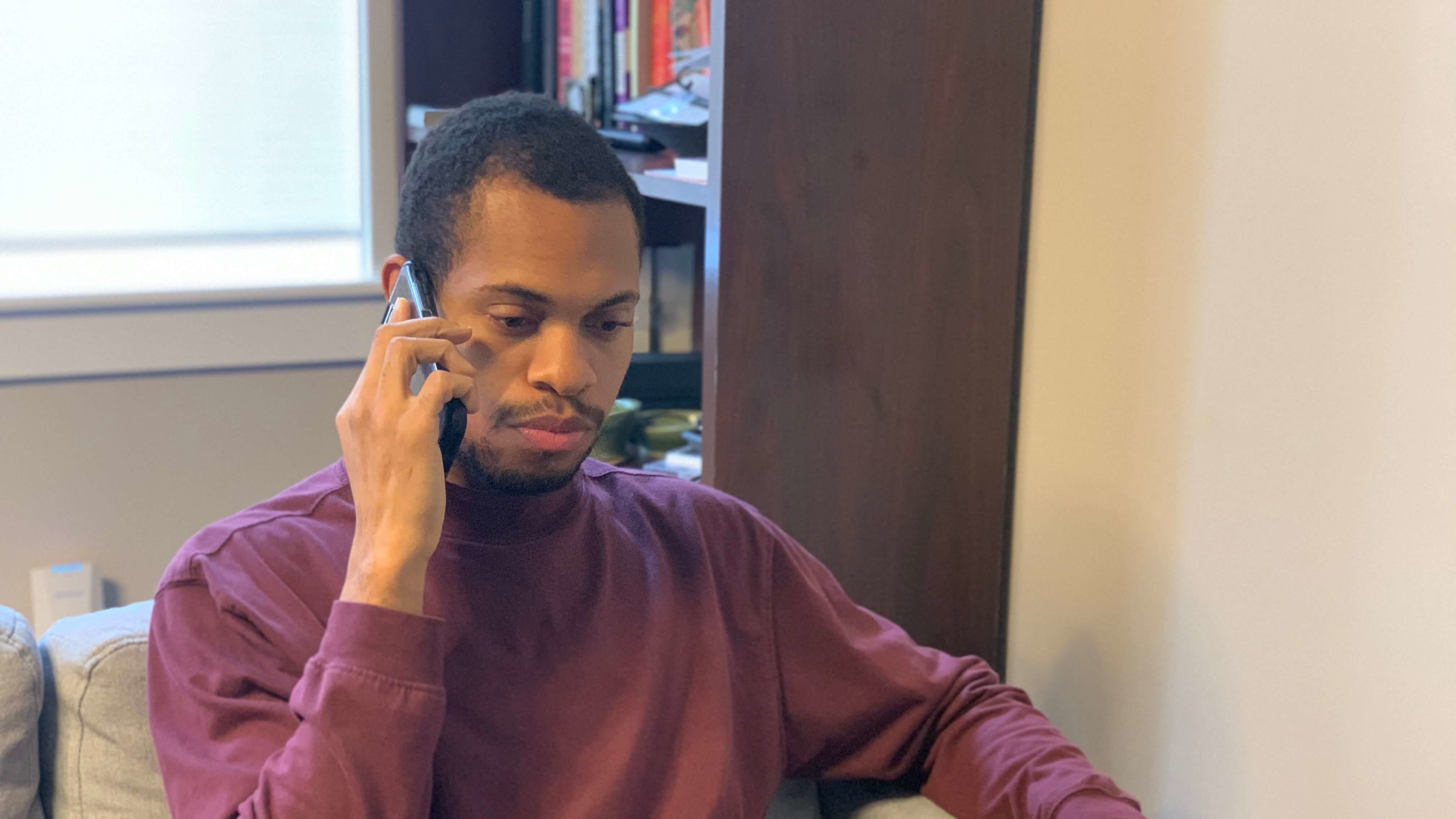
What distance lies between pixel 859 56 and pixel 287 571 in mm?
767

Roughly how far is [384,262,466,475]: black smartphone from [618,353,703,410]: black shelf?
3.07 ft

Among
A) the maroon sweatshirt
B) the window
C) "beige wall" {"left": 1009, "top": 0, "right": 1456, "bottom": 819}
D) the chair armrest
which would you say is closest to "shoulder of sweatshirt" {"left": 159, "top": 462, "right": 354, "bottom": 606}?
the maroon sweatshirt

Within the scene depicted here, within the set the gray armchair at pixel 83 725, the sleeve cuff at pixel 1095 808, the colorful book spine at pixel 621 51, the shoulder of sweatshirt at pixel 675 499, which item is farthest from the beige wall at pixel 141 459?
the sleeve cuff at pixel 1095 808

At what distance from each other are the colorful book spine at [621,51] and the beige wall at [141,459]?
24.5 inches

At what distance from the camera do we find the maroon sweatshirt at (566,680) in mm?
855

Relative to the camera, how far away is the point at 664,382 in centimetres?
198

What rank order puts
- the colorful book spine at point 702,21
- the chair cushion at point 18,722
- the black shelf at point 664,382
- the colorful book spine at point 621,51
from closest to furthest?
the chair cushion at point 18,722 < the colorful book spine at point 702,21 < the colorful book spine at point 621,51 < the black shelf at point 664,382

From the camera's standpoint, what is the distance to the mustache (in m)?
0.96

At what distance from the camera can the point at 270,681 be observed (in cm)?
90

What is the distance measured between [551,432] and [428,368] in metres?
0.10

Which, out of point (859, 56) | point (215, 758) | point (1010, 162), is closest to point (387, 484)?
point (215, 758)

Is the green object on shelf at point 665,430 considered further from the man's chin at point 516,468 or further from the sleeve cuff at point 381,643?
the sleeve cuff at point 381,643

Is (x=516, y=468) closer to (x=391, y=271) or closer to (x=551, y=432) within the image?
(x=551, y=432)

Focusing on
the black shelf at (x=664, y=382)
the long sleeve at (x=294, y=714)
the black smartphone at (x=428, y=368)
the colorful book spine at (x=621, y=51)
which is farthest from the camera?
the black shelf at (x=664, y=382)
